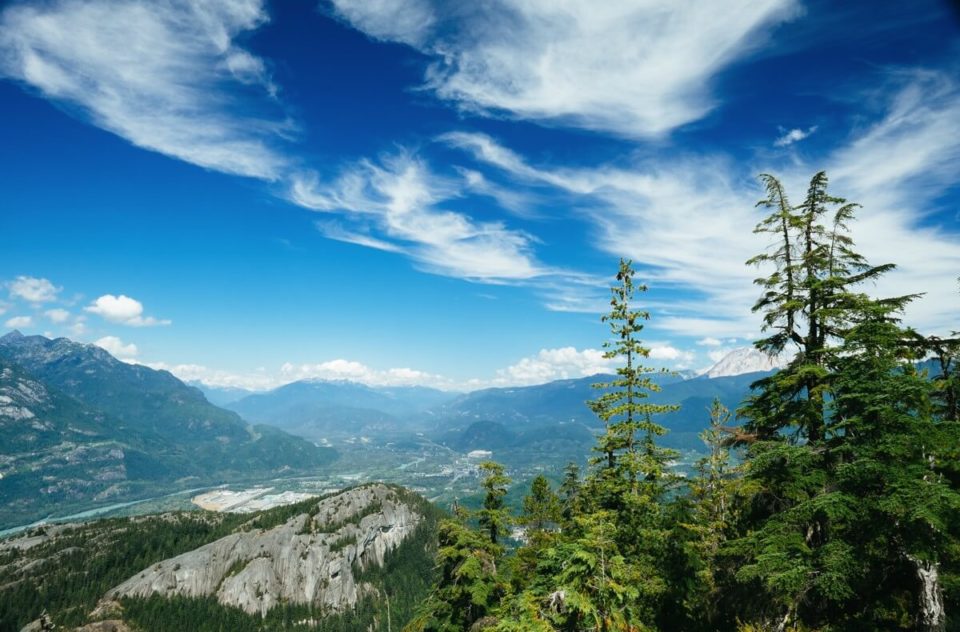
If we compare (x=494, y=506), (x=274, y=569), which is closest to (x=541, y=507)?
(x=494, y=506)

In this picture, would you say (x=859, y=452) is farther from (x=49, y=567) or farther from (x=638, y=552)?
(x=49, y=567)

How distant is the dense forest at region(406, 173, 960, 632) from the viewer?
1198 centimetres

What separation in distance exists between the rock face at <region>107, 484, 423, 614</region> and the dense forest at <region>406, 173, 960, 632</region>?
17992cm

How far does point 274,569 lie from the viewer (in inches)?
6713

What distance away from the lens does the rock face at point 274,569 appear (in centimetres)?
15362

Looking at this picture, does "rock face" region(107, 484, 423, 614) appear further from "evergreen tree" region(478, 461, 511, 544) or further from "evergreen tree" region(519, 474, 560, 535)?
"evergreen tree" region(478, 461, 511, 544)

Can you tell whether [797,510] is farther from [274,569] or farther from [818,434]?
[274,569]

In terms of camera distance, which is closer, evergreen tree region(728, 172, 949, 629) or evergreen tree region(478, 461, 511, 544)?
evergreen tree region(728, 172, 949, 629)

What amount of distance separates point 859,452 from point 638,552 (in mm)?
12575

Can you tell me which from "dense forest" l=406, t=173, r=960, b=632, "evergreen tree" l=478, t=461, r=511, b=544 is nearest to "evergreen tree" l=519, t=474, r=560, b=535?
"evergreen tree" l=478, t=461, r=511, b=544

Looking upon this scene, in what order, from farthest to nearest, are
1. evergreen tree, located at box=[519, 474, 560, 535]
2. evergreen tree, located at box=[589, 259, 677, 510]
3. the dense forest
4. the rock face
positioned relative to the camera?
the rock face → evergreen tree, located at box=[519, 474, 560, 535] → evergreen tree, located at box=[589, 259, 677, 510] → the dense forest

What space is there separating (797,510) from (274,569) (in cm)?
20553

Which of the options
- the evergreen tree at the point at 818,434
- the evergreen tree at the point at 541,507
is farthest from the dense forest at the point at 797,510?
the evergreen tree at the point at 541,507

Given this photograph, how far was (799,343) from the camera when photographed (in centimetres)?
1948
